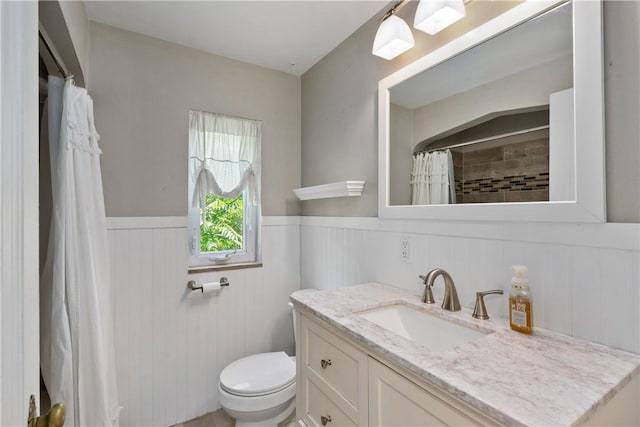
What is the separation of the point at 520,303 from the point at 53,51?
6.41 feet

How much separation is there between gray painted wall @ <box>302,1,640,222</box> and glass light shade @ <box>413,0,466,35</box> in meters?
0.08

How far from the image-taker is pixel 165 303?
183cm

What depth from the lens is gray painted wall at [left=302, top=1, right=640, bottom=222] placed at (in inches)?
31.6

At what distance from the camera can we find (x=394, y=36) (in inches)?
52.5

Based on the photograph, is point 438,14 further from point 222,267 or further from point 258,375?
point 258,375

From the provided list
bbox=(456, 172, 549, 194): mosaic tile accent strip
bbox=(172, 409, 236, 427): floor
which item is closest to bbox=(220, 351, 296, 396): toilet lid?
→ bbox=(172, 409, 236, 427): floor

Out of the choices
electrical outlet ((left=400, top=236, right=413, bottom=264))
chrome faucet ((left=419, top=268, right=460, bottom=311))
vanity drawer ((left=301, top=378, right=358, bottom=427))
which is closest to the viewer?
vanity drawer ((left=301, top=378, right=358, bottom=427))

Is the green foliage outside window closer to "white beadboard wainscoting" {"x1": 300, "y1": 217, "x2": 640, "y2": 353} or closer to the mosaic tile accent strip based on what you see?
"white beadboard wainscoting" {"x1": 300, "y1": 217, "x2": 640, "y2": 353}

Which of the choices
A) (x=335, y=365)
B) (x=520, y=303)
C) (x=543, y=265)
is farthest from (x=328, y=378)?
(x=543, y=265)

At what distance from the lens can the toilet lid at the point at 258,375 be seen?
61.3 inches

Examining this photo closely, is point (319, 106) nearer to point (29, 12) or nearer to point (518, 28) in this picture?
point (518, 28)

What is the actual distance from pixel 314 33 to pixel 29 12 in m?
1.59

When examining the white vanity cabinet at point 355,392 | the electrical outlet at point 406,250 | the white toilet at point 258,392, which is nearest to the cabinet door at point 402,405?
the white vanity cabinet at point 355,392

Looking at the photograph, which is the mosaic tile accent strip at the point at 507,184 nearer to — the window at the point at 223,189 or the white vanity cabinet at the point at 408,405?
the white vanity cabinet at the point at 408,405
